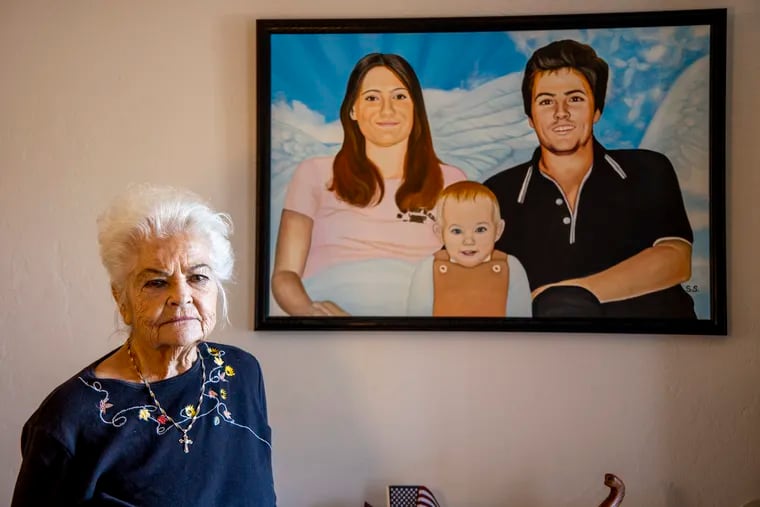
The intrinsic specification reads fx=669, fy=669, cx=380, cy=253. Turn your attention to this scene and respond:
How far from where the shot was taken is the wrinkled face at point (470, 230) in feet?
6.10

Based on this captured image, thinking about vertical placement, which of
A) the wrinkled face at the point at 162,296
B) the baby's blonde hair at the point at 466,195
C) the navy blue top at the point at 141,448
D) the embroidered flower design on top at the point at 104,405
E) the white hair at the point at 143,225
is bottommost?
the navy blue top at the point at 141,448

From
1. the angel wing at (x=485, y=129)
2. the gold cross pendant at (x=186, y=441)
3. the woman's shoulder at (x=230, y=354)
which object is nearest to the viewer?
the gold cross pendant at (x=186, y=441)

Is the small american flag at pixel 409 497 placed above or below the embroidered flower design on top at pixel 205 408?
below

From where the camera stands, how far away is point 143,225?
1392mm

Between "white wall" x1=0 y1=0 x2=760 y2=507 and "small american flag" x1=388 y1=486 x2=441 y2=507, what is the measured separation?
10cm

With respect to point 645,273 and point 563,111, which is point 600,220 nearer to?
point 645,273

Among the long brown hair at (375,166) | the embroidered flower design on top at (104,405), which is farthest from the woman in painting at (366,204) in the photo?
the embroidered flower design on top at (104,405)

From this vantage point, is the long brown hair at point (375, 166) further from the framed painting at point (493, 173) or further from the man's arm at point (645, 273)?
the man's arm at point (645, 273)

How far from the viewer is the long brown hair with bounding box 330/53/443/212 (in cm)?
188

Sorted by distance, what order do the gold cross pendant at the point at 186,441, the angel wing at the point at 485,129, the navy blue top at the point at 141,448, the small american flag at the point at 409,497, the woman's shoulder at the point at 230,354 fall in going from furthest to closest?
the angel wing at the point at 485,129
the small american flag at the point at 409,497
the woman's shoulder at the point at 230,354
the gold cross pendant at the point at 186,441
the navy blue top at the point at 141,448

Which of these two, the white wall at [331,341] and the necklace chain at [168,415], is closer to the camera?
the necklace chain at [168,415]

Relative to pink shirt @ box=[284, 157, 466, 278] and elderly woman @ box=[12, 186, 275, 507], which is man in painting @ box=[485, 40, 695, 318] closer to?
pink shirt @ box=[284, 157, 466, 278]

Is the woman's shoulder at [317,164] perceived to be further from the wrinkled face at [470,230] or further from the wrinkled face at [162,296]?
the wrinkled face at [162,296]

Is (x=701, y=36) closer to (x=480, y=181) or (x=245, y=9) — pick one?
(x=480, y=181)
